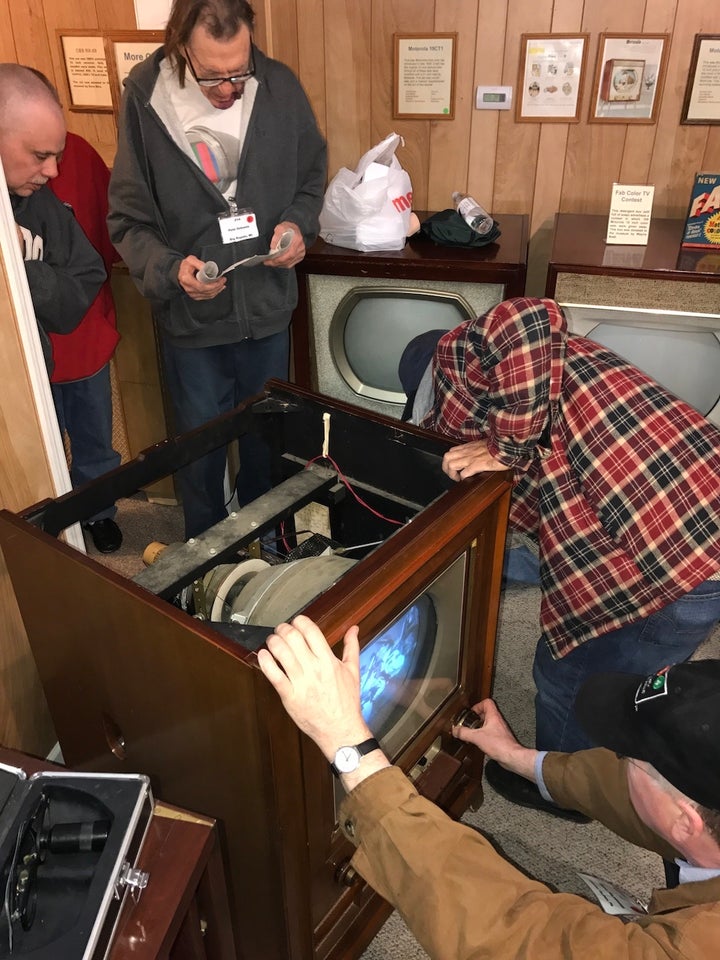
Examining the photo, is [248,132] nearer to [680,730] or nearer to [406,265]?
[406,265]

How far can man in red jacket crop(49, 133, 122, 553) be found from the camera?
6.09ft

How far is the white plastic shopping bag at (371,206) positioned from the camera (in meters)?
1.91

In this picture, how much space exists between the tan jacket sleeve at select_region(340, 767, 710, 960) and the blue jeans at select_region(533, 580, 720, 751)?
23.2 inches

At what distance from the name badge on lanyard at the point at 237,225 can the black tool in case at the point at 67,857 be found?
1219 millimetres

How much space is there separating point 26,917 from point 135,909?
107 millimetres

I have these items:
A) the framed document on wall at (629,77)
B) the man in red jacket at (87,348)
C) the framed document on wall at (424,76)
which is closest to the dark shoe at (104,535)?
the man in red jacket at (87,348)

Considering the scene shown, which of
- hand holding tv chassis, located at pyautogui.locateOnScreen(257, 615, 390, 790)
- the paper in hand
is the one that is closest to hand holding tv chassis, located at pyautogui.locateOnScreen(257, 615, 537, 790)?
hand holding tv chassis, located at pyautogui.locateOnScreen(257, 615, 390, 790)

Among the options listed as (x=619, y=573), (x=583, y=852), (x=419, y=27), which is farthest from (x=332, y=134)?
(x=583, y=852)

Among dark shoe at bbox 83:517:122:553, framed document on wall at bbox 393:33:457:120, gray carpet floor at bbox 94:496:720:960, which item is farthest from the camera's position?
dark shoe at bbox 83:517:122:553

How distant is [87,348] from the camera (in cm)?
194

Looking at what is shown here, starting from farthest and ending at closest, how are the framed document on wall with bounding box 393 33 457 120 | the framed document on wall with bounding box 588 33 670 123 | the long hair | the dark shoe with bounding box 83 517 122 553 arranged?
the dark shoe with bounding box 83 517 122 553 → the framed document on wall with bounding box 393 33 457 120 → the framed document on wall with bounding box 588 33 670 123 → the long hair

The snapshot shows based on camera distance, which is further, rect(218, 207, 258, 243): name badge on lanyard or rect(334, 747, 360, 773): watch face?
rect(218, 207, 258, 243): name badge on lanyard

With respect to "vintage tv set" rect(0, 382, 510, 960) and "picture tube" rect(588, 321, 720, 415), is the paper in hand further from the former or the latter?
"picture tube" rect(588, 321, 720, 415)

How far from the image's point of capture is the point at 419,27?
2086mm
